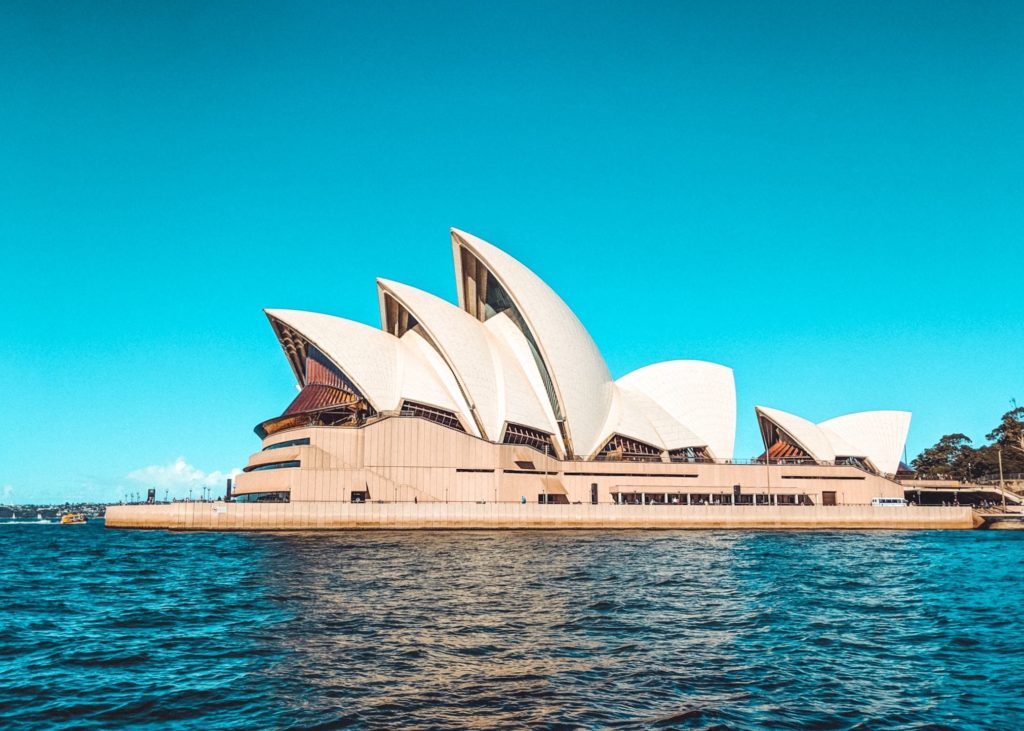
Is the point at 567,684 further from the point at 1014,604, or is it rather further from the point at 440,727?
the point at 1014,604

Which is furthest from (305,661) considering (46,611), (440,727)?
(46,611)

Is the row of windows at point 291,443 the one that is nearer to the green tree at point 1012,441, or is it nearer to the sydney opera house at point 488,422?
the sydney opera house at point 488,422

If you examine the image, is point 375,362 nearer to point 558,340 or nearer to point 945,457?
point 558,340

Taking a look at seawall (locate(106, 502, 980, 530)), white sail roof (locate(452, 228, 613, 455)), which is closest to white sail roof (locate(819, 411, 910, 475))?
seawall (locate(106, 502, 980, 530))

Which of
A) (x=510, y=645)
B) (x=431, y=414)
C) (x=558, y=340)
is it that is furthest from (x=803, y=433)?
(x=510, y=645)

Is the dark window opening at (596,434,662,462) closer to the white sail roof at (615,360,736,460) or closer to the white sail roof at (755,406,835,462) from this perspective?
the white sail roof at (615,360,736,460)
